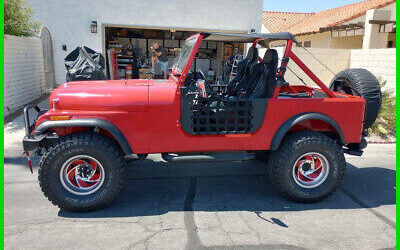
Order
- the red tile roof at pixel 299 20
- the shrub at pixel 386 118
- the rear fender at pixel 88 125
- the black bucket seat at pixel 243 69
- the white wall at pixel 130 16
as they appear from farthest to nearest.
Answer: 1. the red tile roof at pixel 299 20
2. the white wall at pixel 130 16
3. the shrub at pixel 386 118
4. the black bucket seat at pixel 243 69
5. the rear fender at pixel 88 125

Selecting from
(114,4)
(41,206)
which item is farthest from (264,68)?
(114,4)

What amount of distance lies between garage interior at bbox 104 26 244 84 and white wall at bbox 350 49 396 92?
4295 millimetres

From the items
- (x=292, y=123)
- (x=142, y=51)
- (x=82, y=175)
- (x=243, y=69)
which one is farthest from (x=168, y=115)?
(x=142, y=51)

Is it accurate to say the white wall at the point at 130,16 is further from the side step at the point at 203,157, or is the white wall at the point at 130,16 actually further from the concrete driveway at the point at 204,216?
the side step at the point at 203,157

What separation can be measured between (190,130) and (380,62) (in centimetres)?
839

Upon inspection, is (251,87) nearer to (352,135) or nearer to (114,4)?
(352,135)

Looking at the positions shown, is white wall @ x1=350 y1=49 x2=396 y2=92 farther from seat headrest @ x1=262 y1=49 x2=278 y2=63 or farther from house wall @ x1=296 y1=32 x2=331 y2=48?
seat headrest @ x1=262 y1=49 x2=278 y2=63

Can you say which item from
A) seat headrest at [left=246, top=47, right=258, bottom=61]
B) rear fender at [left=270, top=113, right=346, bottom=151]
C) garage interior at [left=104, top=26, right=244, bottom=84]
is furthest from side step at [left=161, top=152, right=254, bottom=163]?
garage interior at [left=104, top=26, right=244, bottom=84]

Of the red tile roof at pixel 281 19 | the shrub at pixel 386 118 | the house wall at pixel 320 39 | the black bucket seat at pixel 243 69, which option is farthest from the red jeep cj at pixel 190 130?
the red tile roof at pixel 281 19

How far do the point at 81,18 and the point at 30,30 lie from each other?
228 centimetres

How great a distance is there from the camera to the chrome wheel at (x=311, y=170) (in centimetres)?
407

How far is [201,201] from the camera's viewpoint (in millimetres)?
4043

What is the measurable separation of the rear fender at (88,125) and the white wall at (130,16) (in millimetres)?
9172

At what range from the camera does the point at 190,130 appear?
3814mm
